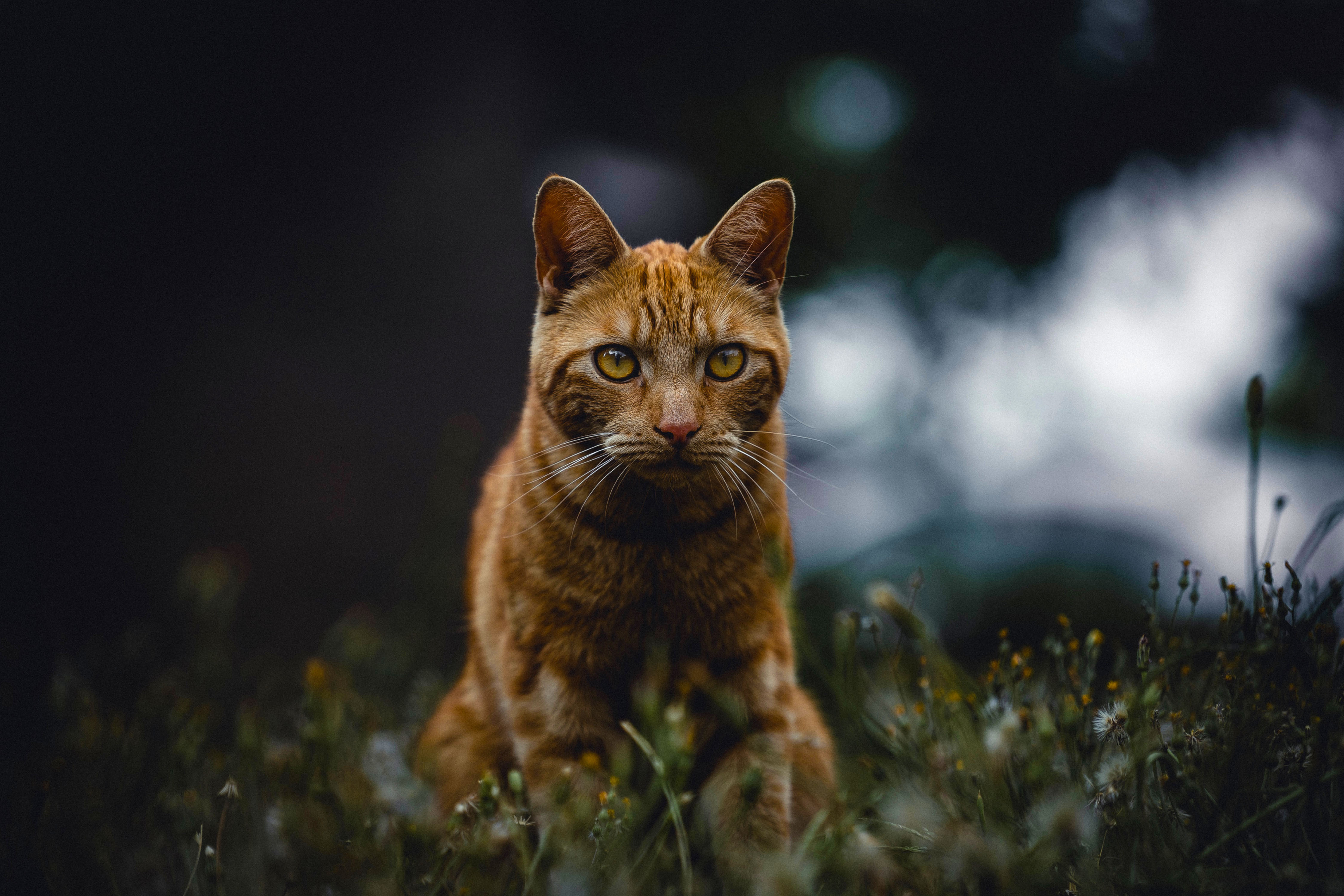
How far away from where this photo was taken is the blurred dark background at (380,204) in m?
2.28

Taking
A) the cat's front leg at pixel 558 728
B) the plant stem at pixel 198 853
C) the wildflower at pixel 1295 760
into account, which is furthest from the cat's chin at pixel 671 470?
the wildflower at pixel 1295 760

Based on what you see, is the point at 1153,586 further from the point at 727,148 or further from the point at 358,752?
the point at 727,148

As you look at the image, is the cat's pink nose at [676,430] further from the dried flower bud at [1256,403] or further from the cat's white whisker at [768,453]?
the dried flower bud at [1256,403]

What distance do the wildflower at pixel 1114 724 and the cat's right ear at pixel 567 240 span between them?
1.24 metres

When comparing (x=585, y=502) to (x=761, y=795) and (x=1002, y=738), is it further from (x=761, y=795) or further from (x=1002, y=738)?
(x=1002, y=738)

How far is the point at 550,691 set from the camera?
58.0 inches

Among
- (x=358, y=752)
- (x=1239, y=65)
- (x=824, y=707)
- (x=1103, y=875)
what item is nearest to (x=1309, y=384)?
(x=1239, y=65)

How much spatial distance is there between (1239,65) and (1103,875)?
266cm

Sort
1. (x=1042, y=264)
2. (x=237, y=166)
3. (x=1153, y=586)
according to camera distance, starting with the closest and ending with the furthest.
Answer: (x=1153, y=586), (x=237, y=166), (x=1042, y=264)

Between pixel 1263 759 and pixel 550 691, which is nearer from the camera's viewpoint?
pixel 1263 759

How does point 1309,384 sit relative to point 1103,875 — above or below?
above

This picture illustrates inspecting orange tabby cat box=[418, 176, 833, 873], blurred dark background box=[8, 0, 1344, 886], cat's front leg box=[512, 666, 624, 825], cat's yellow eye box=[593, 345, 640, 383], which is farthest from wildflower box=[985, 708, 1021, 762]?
blurred dark background box=[8, 0, 1344, 886]

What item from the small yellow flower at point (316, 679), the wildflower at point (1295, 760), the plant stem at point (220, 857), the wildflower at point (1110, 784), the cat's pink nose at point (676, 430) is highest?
the cat's pink nose at point (676, 430)

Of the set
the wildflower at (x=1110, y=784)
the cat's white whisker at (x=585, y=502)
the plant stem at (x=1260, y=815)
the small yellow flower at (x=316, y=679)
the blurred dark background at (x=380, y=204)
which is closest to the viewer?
the plant stem at (x=1260, y=815)
